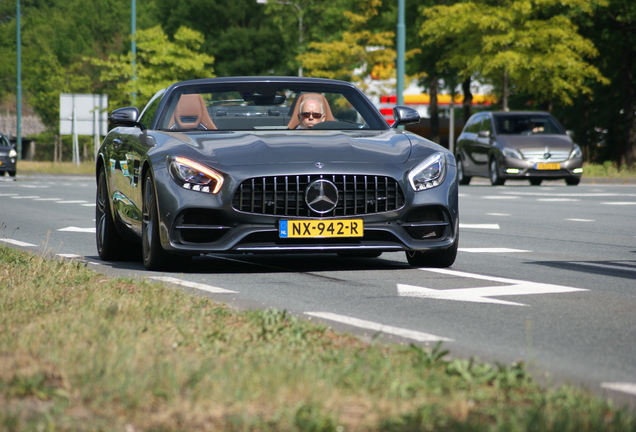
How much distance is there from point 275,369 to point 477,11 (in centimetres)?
3454

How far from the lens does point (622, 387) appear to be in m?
4.34

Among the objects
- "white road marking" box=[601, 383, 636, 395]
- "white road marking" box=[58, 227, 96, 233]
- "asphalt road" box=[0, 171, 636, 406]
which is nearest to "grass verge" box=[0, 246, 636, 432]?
"white road marking" box=[601, 383, 636, 395]

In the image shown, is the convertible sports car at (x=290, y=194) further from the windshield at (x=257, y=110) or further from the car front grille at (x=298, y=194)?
the windshield at (x=257, y=110)

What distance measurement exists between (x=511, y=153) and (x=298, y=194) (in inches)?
751

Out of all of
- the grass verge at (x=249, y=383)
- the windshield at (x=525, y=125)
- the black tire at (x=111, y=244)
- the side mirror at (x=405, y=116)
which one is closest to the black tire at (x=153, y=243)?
the black tire at (x=111, y=244)

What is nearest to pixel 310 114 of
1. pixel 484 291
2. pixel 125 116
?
pixel 125 116

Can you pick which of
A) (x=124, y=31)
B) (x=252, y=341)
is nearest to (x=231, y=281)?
(x=252, y=341)

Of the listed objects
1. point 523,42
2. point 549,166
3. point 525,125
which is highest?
point 523,42

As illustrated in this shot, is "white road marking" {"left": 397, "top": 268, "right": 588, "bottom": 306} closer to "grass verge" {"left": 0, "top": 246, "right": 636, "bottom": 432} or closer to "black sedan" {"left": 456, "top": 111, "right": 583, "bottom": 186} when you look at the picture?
"grass verge" {"left": 0, "top": 246, "right": 636, "bottom": 432}

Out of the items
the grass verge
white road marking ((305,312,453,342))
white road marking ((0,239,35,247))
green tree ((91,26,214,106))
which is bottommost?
white road marking ((0,239,35,247))

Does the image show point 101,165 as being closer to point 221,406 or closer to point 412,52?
point 221,406

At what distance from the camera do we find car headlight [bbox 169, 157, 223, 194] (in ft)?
25.7

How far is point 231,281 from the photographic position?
25.8ft

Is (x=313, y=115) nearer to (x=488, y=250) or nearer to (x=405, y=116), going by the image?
(x=405, y=116)
